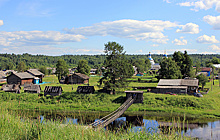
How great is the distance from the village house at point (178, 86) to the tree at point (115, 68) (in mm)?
8880

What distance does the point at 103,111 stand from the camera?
36438mm

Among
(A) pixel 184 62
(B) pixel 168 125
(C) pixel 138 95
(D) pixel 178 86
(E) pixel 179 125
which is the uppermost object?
(A) pixel 184 62

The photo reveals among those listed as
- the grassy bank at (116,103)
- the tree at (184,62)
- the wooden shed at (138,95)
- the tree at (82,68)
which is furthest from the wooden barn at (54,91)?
the tree at (184,62)

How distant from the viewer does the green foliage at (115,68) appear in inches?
1767

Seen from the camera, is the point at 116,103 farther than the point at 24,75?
No

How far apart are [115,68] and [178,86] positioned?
592 inches

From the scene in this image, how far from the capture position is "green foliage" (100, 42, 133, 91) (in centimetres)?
4489

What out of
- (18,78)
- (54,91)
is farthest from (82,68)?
(54,91)

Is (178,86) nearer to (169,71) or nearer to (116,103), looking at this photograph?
(169,71)

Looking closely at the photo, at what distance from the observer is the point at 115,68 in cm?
4541

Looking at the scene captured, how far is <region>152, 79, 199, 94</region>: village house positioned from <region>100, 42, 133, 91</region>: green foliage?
8879mm

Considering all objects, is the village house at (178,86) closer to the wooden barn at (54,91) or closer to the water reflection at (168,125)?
the water reflection at (168,125)

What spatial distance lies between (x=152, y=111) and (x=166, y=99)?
510 centimetres

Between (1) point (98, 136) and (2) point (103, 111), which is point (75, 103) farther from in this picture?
(1) point (98, 136)
